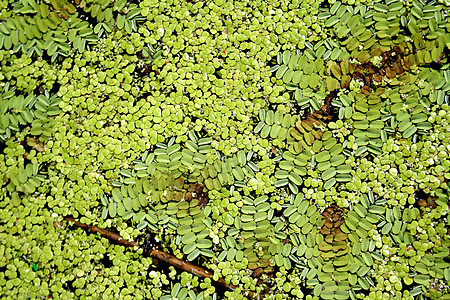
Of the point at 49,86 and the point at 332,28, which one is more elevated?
the point at 332,28

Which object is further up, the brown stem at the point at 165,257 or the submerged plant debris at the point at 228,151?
the submerged plant debris at the point at 228,151

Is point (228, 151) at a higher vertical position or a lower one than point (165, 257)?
higher

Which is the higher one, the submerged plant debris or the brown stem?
the submerged plant debris

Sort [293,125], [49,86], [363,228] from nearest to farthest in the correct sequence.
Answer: [363,228] < [293,125] < [49,86]

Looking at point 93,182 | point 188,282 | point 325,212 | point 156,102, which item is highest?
point 156,102

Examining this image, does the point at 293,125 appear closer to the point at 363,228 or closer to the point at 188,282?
the point at 363,228

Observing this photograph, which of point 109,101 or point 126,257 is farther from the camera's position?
point 109,101

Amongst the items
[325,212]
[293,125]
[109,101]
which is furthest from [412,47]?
[109,101]
